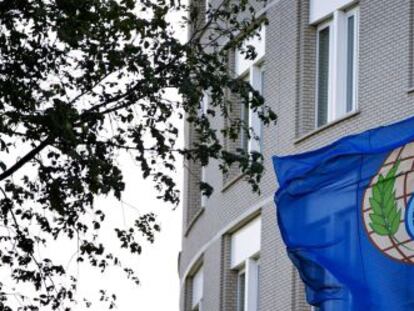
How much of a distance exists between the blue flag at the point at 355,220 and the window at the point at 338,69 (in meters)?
6.82

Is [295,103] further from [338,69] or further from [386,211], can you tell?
[386,211]

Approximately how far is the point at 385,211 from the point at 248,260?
1186cm

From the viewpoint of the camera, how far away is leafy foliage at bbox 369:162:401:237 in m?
25.6

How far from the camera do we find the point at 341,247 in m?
26.0

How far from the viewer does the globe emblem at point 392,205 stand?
2542 cm

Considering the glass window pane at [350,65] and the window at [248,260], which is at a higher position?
the glass window pane at [350,65]

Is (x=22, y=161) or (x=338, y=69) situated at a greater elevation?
(x=338, y=69)

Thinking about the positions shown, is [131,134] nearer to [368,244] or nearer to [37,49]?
[37,49]

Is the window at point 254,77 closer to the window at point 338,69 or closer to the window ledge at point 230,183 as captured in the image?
the window ledge at point 230,183

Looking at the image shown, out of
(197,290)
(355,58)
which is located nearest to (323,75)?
(355,58)

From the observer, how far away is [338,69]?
34281 mm

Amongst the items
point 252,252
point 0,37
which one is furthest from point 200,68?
point 252,252

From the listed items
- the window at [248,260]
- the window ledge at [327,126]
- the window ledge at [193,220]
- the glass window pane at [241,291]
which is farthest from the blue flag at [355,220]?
the window ledge at [193,220]

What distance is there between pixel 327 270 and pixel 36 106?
4250 mm
